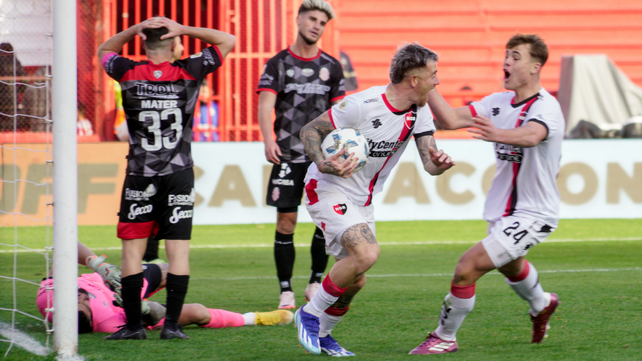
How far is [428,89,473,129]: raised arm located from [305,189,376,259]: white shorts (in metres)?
0.77

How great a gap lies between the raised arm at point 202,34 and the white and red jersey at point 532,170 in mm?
1648

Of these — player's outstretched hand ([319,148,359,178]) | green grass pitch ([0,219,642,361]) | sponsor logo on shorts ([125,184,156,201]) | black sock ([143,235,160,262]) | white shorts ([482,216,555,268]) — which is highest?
player's outstretched hand ([319,148,359,178])

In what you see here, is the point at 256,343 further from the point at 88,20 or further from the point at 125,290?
the point at 88,20

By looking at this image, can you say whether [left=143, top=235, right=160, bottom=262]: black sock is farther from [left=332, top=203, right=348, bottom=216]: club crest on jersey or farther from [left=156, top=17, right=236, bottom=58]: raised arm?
[left=332, top=203, right=348, bottom=216]: club crest on jersey

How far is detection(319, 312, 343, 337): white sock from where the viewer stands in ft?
12.1

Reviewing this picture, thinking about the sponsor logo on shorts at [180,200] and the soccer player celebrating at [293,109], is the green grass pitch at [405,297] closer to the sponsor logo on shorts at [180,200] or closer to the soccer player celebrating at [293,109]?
the soccer player celebrating at [293,109]

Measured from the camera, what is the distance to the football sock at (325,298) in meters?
3.53

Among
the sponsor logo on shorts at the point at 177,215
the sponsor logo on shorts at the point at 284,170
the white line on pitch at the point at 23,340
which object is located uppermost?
the sponsor logo on shorts at the point at 284,170

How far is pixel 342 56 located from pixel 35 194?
19.7 ft

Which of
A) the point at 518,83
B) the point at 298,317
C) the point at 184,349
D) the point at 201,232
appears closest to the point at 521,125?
the point at 518,83

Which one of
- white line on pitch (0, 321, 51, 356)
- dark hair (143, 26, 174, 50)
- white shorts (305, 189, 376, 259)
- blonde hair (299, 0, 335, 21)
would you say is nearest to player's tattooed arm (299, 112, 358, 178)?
white shorts (305, 189, 376, 259)

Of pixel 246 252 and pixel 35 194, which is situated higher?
pixel 35 194

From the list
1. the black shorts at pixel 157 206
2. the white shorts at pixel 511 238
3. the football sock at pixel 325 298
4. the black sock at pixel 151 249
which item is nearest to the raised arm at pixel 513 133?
the white shorts at pixel 511 238

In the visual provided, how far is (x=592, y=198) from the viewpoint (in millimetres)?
10086
